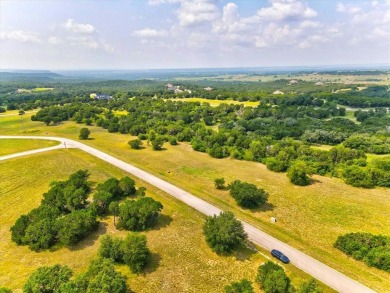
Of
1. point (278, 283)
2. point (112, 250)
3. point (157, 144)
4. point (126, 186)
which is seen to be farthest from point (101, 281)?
point (157, 144)

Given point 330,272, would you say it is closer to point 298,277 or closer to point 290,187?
point 298,277

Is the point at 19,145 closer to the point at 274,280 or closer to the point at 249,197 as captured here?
the point at 249,197

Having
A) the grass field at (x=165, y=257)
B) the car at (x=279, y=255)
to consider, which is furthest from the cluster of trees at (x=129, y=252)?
the car at (x=279, y=255)

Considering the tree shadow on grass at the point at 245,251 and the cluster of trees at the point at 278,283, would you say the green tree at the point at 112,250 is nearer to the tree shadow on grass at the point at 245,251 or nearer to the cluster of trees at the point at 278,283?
the tree shadow on grass at the point at 245,251

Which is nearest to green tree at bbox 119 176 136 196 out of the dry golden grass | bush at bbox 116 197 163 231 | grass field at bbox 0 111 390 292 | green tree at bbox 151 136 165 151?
the dry golden grass

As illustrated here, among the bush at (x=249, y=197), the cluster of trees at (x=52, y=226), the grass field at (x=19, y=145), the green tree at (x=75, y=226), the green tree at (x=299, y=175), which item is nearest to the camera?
the green tree at (x=75, y=226)

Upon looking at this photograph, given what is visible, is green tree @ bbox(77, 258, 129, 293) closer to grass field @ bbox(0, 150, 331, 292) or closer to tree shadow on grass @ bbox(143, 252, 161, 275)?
grass field @ bbox(0, 150, 331, 292)
